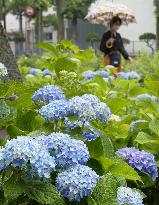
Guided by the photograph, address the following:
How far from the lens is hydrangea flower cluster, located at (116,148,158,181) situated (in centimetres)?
180

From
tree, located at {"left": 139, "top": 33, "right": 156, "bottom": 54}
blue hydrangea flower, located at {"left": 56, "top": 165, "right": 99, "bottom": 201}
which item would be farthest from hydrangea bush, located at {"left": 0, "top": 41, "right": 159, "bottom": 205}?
tree, located at {"left": 139, "top": 33, "right": 156, "bottom": 54}

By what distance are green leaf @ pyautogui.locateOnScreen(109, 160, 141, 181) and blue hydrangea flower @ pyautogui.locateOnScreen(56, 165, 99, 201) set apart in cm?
23

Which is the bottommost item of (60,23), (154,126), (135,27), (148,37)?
(148,37)

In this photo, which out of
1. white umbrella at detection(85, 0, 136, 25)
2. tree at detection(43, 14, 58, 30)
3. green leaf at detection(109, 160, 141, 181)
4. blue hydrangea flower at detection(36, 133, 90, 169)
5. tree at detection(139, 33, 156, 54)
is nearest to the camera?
blue hydrangea flower at detection(36, 133, 90, 169)

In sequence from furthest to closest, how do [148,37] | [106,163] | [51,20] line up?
1. [51,20]
2. [148,37]
3. [106,163]

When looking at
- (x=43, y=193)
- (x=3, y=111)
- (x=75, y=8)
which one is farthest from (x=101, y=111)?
(x=75, y=8)

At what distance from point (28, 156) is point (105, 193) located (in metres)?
0.27

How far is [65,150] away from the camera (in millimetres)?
1310

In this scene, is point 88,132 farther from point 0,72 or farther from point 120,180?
point 0,72

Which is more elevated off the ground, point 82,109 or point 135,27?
point 82,109

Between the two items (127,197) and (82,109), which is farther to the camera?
(82,109)

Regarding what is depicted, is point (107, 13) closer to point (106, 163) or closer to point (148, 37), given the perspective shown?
point (106, 163)

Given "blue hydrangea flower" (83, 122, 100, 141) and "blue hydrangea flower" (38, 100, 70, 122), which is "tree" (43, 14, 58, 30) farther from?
"blue hydrangea flower" (38, 100, 70, 122)

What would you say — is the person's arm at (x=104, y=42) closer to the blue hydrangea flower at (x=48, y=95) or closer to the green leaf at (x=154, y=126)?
the green leaf at (x=154, y=126)
